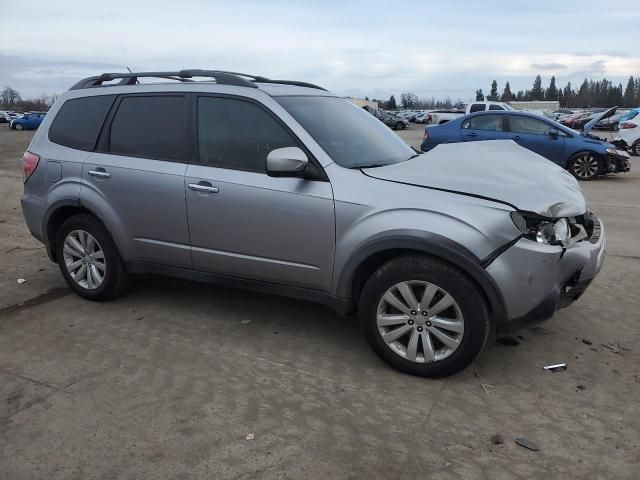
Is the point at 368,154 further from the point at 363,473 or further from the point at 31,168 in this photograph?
the point at 31,168

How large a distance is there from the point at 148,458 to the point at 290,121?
2295mm

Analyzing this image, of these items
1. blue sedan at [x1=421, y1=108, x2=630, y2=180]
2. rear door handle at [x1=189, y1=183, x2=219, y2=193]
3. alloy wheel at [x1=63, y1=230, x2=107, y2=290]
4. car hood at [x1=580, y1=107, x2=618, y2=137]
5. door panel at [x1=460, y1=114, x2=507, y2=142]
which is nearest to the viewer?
rear door handle at [x1=189, y1=183, x2=219, y2=193]

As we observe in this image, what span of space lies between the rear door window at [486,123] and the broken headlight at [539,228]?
10274 mm

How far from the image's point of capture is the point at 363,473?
2.70m

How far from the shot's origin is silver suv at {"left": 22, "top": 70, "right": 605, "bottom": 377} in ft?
11.0

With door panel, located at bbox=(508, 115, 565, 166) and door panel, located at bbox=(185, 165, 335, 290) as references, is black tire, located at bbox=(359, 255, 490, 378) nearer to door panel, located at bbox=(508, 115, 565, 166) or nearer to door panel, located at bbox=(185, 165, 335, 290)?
door panel, located at bbox=(185, 165, 335, 290)

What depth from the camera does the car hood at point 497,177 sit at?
3.41m

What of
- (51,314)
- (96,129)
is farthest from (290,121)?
(51,314)

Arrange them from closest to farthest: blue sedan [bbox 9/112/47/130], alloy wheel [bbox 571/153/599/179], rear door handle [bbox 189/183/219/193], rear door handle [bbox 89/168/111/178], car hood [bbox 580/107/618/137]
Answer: rear door handle [bbox 189/183/219/193] < rear door handle [bbox 89/168/111/178] < car hood [bbox 580/107/618/137] < alloy wheel [bbox 571/153/599/179] < blue sedan [bbox 9/112/47/130]

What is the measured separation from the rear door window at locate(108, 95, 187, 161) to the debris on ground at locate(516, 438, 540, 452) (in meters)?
2.98

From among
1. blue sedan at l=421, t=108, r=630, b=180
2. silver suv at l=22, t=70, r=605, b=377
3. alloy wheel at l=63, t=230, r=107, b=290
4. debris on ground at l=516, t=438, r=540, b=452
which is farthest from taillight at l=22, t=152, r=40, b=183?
blue sedan at l=421, t=108, r=630, b=180

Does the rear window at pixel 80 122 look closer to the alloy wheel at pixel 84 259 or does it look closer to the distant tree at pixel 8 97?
the alloy wheel at pixel 84 259

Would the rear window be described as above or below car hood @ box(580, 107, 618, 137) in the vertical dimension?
above

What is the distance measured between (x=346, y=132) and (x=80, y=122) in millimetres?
2393
